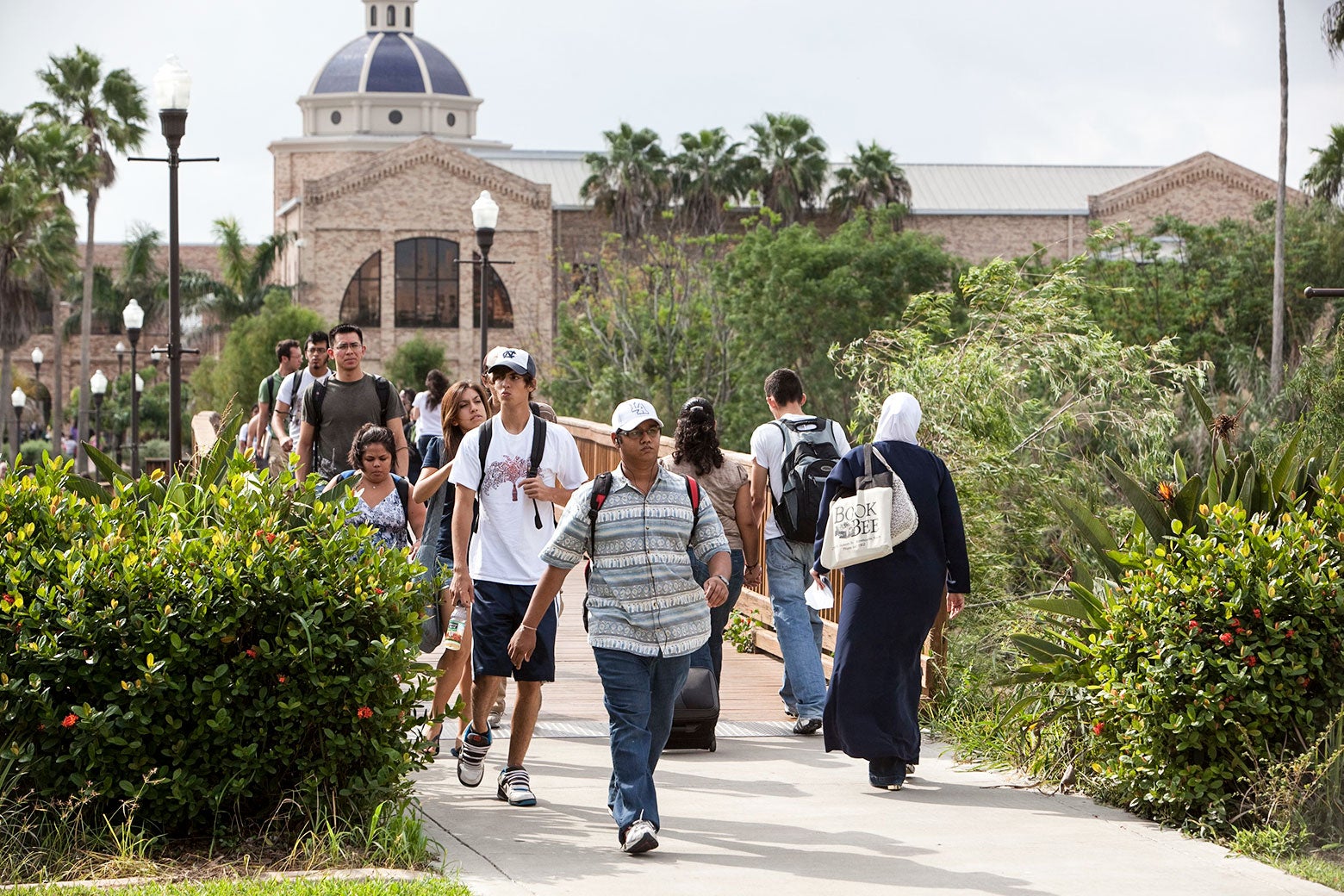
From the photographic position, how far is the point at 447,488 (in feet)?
26.7

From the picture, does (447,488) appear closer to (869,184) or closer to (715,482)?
(715,482)

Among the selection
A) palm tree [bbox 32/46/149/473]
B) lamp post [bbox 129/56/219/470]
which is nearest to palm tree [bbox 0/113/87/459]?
palm tree [bbox 32/46/149/473]

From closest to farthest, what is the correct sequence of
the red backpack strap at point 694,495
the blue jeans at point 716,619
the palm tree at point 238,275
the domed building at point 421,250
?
the red backpack strap at point 694,495
the blue jeans at point 716,619
the domed building at point 421,250
the palm tree at point 238,275

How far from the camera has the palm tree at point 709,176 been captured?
62.9 metres

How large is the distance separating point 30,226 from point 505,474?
50.6 meters

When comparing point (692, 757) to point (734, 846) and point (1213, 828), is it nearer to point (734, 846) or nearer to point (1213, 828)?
point (734, 846)

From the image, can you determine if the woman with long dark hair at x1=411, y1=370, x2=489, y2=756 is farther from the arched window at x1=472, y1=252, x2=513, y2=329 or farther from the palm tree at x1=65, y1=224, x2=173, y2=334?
the palm tree at x1=65, y1=224, x2=173, y2=334

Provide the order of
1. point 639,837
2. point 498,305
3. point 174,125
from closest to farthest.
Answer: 1. point 639,837
2. point 174,125
3. point 498,305

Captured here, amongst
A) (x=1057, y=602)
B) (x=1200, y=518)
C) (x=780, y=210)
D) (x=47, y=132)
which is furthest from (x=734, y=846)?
(x=780, y=210)

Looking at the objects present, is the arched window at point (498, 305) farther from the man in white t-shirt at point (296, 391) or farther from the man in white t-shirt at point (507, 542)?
the man in white t-shirt at point (507, 542)

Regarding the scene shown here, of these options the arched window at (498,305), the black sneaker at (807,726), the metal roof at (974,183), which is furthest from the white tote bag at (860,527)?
the metal roof at (974,183)

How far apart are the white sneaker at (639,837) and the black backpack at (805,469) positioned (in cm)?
278

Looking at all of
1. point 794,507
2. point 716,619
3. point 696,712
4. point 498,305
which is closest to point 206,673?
point 696,712

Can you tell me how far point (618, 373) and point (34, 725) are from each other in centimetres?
2857
